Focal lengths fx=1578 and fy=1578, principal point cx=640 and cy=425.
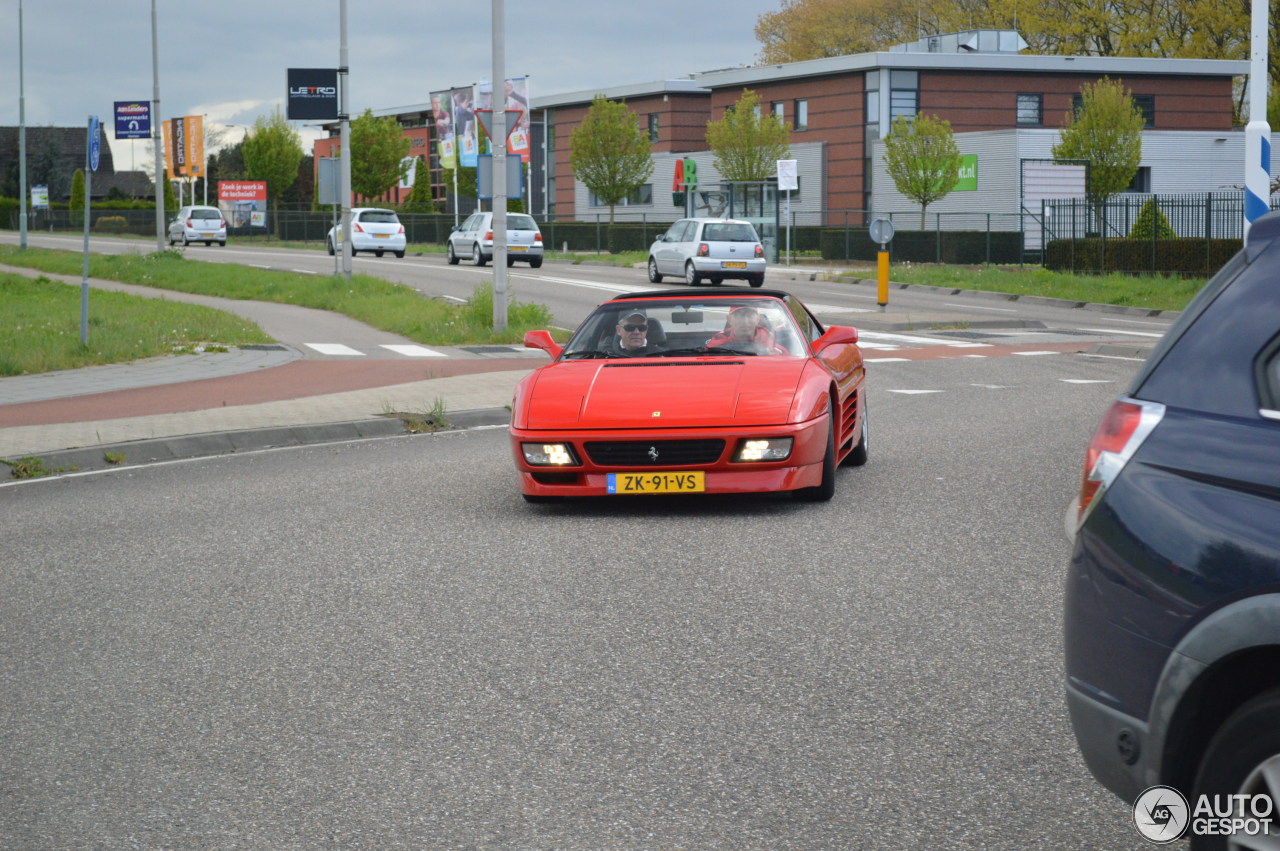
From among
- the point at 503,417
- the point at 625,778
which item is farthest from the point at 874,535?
the point at 503,417

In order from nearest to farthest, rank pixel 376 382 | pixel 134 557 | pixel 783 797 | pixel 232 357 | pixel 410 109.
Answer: pixel 783 797
pixel 134 557
pixel 376 382
pixel 232 357
pixel 410 109

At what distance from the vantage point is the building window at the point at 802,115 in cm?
6550

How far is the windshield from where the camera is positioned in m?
9.82

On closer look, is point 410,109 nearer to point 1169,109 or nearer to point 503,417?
point 1169,109

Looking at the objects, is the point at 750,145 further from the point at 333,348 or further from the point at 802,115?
the point at 333,348

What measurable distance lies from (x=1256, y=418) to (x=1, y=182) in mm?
133741

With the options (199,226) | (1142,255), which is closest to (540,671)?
(1142,255)

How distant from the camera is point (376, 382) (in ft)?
56.2

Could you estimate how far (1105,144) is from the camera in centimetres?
5059

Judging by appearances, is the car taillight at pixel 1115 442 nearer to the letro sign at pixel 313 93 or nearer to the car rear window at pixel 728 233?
the letro sign at pixel 313 93

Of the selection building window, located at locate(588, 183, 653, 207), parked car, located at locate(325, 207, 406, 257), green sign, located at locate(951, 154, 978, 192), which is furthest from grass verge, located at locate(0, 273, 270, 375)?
building window, located at locate(588, 183, 653, 207)

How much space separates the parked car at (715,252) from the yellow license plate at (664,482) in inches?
1097

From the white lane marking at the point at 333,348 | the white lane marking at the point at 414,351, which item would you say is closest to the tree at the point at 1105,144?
the white lane marking at the point at 414,351

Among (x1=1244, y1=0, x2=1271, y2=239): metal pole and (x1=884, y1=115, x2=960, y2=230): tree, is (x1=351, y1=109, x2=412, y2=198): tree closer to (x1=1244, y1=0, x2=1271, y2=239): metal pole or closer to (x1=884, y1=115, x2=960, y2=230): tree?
(x1=884, y1=115, x2=960, y2=230): tree
